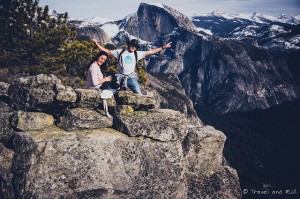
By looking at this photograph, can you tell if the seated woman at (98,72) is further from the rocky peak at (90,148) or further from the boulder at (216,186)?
the boulder at (216,186)

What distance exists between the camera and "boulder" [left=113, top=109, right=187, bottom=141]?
17.0 m

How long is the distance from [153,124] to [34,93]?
7.36 meters

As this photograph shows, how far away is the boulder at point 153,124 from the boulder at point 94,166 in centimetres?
42

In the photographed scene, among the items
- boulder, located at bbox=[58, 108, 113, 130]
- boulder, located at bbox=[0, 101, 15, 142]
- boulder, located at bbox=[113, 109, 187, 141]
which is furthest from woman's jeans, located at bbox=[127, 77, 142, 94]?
boulder, located at bbox=[0, 101, 15, 142]

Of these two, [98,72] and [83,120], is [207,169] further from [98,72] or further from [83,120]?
[98,72]

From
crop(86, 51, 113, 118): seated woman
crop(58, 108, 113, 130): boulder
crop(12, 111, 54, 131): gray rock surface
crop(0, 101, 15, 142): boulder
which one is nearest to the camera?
crop(86, 51, 113, 118): seated woman

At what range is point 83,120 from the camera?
1698 centimetres

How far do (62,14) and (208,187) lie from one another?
25.6m

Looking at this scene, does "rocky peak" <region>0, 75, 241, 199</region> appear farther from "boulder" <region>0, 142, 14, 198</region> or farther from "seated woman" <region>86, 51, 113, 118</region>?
"seated woman" <region>86, 51, 113, 118</region>

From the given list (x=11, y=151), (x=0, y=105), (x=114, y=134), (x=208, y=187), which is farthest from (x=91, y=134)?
(x=208, y=187)

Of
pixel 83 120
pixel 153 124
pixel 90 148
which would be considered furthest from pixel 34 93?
pixel 153 124

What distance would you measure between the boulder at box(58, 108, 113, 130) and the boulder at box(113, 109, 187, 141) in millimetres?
792

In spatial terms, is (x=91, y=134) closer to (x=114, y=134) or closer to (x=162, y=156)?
(x=114, y=134)

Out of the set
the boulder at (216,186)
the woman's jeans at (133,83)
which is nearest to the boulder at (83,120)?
the woman's jeans at (133,83)
